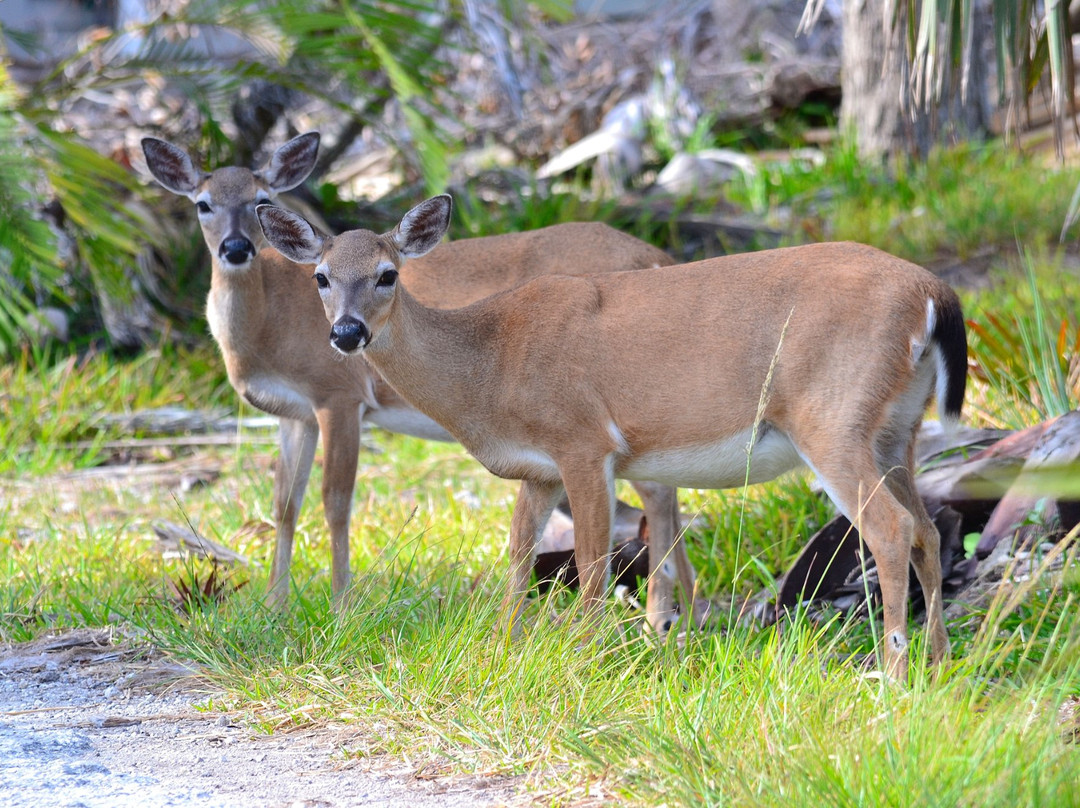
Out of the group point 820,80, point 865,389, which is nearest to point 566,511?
point 865,389

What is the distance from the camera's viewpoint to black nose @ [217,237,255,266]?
19.3 feet

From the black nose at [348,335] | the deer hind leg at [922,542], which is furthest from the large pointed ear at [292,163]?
the deer hind leg at [922,542]

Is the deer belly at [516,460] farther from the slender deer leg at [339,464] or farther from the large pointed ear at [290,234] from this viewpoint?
the slender deer leg at [339,464]

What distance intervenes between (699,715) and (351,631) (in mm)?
1252

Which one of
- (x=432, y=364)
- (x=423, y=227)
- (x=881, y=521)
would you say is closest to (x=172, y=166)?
(x=423, y=227)

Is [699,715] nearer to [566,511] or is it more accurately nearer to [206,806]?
[206,806]

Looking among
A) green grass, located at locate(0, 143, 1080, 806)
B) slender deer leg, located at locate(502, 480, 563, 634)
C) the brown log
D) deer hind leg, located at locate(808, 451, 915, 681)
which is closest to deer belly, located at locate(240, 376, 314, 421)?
green grass, located at locate(0, 143, 1080, 806)

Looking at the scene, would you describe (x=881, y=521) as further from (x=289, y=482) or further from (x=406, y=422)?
(x=289, y=482)

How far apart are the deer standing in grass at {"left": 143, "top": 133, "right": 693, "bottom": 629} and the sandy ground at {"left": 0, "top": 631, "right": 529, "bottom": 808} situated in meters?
1.50

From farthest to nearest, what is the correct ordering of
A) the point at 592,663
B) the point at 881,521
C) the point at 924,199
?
the point at 924,199 → the point at 881,521 → the point at 592,663

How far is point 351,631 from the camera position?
4.24m

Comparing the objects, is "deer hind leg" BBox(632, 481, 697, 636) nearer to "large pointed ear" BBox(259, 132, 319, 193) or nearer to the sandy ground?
the sandy ground

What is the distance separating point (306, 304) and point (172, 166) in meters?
0.93

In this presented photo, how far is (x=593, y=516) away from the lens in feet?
15.4
